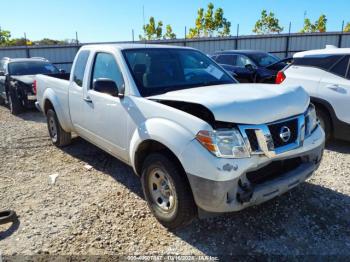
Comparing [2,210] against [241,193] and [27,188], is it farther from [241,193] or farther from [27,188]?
[241,193]

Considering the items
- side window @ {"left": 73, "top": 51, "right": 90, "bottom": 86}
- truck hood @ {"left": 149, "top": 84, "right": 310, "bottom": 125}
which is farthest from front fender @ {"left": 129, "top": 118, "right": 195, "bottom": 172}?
side window @ {"left": 73, "top": 51, "right": 90, "bottom": 86}

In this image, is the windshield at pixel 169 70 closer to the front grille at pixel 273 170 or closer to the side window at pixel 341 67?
the front grille at pixel 273 170

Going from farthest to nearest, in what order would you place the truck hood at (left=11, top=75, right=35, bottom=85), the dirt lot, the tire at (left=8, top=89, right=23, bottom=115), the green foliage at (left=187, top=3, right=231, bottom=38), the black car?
the green foliage at (left=187, top=3, right=231, bottom=38) → the black car → the tire at (left=8, top=89, right=23, bottom=115) → the truck hood at (left=11, top=75, right=35, bottom=85) → the dirt lot

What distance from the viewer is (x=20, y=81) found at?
921cm

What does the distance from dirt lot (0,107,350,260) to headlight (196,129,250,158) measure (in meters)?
0.95

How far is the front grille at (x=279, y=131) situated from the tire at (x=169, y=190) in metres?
0.89

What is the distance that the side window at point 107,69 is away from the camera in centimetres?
384

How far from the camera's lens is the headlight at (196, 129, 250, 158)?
2650 millimetres

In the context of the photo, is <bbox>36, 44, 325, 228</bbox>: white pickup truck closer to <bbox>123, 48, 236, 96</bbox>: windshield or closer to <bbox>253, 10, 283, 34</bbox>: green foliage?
<bbox>123, 48, 236, 96</bbox>: windshield

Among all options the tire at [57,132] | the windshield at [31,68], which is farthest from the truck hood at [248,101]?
the windshield at [31,68]

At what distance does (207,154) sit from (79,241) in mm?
1585

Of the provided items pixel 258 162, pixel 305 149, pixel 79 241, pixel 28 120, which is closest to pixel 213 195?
pixel 258 162

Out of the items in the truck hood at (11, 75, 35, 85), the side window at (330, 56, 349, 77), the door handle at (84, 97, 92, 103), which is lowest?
the truck hood at (11, 75, 35, 85)

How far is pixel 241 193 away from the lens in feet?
8.85
